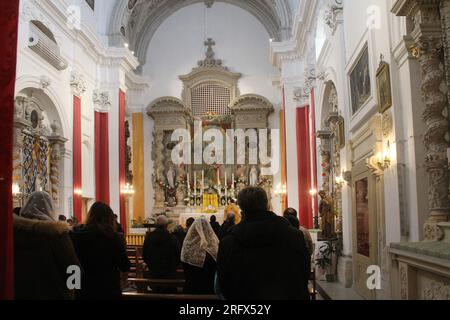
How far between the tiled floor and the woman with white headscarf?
3881 mm

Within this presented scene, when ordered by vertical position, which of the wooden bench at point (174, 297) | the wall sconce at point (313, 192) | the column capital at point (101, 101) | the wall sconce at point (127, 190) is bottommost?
the wooden bench at point (174, 297)

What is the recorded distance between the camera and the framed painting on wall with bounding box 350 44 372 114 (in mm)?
8148

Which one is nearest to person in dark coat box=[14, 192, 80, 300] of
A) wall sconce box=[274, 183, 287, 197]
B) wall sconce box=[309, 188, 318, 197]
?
wall sconce box=[309, 188, 318, 197]

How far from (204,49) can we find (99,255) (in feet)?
62.1

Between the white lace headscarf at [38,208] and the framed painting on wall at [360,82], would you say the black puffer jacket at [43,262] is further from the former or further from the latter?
the framed painting on wall at [360,82]

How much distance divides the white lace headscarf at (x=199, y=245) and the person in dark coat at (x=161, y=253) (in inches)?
52.1

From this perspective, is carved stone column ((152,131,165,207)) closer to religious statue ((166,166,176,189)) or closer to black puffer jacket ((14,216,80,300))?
religious statue ((166,166,176,189))

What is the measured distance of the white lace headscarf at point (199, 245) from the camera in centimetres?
507

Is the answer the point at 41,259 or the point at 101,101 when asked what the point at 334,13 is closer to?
the point at 41,259

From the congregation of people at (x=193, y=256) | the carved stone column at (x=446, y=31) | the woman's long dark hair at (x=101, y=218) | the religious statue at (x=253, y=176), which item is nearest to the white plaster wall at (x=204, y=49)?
the religious statue at (x=253, y=176)

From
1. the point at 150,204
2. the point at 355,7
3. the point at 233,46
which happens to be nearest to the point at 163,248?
the point at 355,7

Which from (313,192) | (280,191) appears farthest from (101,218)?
(280,191)

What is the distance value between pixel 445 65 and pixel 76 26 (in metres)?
11.8

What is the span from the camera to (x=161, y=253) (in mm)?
6391
